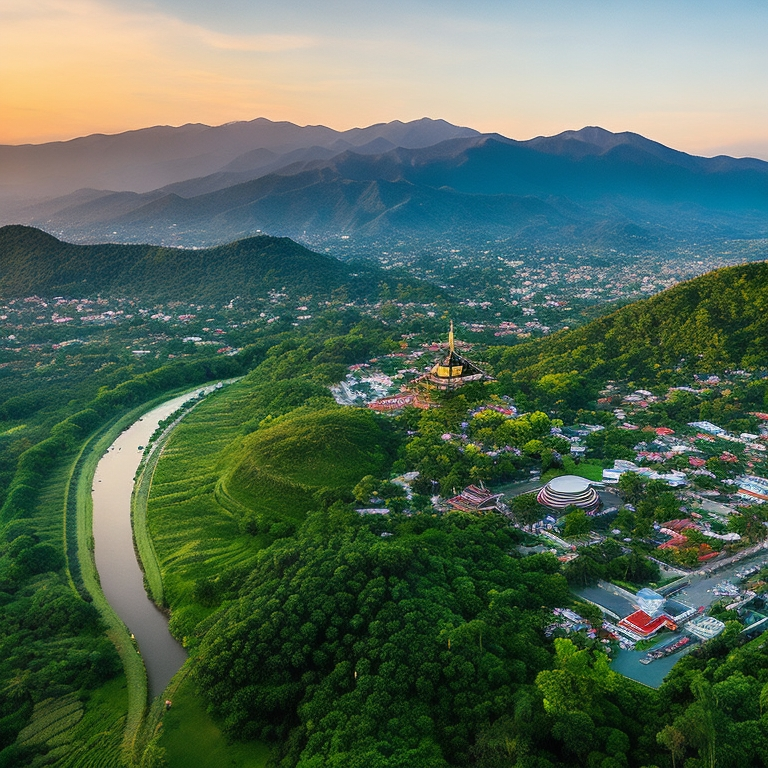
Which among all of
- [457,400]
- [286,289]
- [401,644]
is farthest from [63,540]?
[286,289]

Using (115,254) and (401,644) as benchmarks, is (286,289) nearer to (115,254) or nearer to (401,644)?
(115,254)

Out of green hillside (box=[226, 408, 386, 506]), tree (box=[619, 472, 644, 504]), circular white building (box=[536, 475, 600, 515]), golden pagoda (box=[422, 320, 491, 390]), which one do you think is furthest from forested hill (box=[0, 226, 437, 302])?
circular white building (box=[536, 475, 600, 515])

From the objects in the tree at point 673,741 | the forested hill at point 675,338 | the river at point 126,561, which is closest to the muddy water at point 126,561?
the river at point 126,561

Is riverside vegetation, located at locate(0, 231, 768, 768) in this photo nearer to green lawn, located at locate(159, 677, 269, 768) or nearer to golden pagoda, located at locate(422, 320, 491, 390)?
green lawn, located at locate(159, 677, 269, 768)

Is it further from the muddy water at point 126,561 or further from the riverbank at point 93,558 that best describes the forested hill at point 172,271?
the muddy water at point 126,561

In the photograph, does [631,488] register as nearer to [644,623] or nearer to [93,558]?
[644,623]
